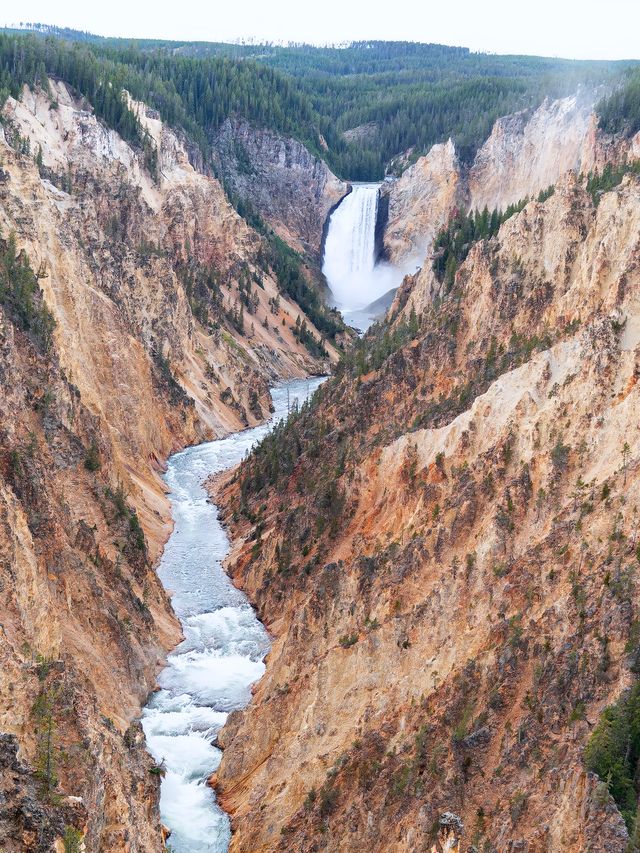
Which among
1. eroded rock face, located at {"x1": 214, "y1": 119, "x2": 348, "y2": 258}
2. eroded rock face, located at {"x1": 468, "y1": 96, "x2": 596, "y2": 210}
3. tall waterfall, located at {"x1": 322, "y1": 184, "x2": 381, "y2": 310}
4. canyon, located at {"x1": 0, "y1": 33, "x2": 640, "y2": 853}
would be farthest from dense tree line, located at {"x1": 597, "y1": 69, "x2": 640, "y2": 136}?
eroded rock face, located at {"x1": 214, "y1": 119, "x2": 348, "y2": 258}

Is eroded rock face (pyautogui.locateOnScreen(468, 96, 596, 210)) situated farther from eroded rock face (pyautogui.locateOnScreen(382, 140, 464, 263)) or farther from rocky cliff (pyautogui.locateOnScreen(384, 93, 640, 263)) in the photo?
eroded rock face (pyautogui.locateOnScreen(382, 140, 464, 263))

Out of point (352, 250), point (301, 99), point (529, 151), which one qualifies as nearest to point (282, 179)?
point (352, 250)

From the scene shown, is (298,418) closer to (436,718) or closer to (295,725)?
(295,725)

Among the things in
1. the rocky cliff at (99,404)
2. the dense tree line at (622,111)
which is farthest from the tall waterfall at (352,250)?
the dense tree line at (622,111)

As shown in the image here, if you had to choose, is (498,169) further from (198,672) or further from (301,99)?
(198,672)

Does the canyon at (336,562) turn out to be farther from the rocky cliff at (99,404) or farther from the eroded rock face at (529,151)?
the eroded rock face at (529,151)

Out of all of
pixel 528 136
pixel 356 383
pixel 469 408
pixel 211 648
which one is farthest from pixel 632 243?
pixel 528 136
